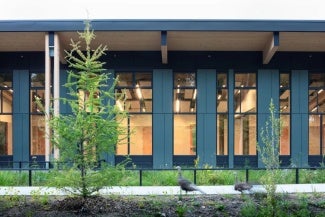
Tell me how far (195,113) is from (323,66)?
A: 714cm

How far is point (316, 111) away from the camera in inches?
956

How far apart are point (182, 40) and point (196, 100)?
332 cm

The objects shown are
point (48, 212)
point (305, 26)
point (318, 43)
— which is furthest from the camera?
point (318, 43)

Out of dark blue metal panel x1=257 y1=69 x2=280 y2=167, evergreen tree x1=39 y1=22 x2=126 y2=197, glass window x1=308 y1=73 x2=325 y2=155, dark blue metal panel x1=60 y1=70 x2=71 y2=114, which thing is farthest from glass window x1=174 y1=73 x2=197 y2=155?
evergreen tree x1=39 y1=22 x2=126 y2=197

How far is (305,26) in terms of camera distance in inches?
834

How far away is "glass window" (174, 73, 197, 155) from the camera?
23.9 meters

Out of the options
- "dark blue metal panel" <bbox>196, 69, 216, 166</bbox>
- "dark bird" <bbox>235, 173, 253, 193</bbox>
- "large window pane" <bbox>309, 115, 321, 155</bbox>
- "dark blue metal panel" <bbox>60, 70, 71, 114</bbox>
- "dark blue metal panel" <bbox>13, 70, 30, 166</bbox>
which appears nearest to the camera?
"dark bird" <bbox>235, 173, 253, 193</bbox>

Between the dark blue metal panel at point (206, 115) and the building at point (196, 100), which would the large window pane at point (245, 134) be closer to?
the building at point (196, 100)

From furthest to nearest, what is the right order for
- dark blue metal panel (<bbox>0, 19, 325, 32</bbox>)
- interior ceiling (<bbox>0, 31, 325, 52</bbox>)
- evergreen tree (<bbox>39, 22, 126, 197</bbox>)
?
interior ceiling (<bbox>0, 31, 325, 52</bbox>)
dark blue metal panel (<bbox>0, 19, 325, 32</bbox>)
evergreen tree (<bbox>39, 22, 126, 197</bbox>)

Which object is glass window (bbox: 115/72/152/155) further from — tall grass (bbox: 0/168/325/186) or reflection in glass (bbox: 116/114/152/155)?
tall grass (bbox: 0/168/325/186)

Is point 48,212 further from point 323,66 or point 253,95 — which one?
point 323,66

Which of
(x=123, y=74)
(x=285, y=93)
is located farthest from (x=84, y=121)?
(x=285, y=93)

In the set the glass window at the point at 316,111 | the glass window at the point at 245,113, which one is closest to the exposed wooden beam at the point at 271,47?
the glass window at the point at 245,113

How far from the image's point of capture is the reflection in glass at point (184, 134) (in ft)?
78.4
